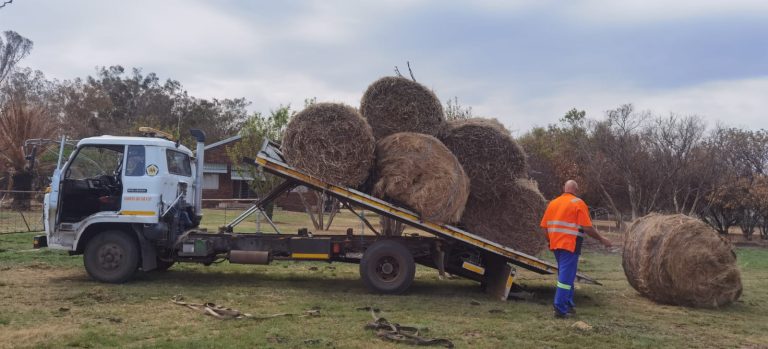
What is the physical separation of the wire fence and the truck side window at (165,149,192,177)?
9.34m

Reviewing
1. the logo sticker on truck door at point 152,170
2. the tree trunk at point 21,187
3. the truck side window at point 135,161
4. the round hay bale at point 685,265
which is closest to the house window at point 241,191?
the tree trunk at point 21,187

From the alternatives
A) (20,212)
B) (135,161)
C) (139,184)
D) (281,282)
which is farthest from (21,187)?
(281,282)

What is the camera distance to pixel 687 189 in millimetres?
26578

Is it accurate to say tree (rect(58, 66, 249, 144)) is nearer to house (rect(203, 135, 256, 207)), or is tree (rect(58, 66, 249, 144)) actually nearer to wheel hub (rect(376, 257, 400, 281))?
house (rect(203, 135, 256, 207))

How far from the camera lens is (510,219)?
1036 cm

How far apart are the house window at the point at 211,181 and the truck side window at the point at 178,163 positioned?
90.2ft

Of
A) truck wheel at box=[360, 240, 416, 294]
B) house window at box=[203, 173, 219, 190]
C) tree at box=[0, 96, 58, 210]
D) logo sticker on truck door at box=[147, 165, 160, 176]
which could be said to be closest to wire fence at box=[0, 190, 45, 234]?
tree at box=[0, 96, 58, 210]

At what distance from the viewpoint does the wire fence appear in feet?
61.5

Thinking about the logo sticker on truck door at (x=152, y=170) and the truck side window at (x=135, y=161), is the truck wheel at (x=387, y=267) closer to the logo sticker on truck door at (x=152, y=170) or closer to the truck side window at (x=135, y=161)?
the logo sticker on truck door at (x=152, y=170)

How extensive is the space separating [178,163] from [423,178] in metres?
4.25

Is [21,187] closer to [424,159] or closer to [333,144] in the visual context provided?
[333,144]

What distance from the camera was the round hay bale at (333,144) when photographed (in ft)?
30.0

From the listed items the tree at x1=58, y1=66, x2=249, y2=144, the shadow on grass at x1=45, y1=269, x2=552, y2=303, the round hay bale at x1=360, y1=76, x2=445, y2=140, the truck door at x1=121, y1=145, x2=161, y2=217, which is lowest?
the shadow on grass at x1=45, y1=269, x2=552, y2=303

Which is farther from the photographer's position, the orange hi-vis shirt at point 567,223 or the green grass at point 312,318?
the orange hi-vis shirt at point 567,223
